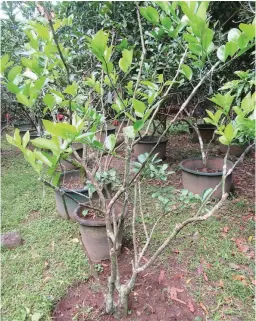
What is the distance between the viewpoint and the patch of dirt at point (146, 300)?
1.46m

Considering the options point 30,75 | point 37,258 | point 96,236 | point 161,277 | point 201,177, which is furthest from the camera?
point 201,177

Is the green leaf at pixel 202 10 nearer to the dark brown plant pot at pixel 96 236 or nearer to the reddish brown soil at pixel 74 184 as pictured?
the dark brown plant pot at pixel 96 236

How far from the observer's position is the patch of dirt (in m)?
1.46

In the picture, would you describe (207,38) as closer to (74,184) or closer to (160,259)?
(160,259)

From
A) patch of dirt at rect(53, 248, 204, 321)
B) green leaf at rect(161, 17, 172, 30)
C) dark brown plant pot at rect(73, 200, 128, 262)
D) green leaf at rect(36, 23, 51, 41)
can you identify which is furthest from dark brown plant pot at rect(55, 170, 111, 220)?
green leaf at rect(161, 17, 172, 30)

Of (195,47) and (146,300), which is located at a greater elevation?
(195,47)

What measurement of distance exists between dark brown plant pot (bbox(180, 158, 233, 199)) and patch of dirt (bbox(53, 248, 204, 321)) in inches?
45.9

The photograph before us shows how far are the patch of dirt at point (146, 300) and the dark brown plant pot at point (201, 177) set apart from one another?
116 centimetres

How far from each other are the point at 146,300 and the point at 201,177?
1531 mm

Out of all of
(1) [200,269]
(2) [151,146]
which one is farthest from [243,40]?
(2) [151,146]

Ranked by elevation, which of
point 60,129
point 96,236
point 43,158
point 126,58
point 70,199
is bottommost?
point 70,199

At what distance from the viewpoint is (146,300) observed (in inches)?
60.6

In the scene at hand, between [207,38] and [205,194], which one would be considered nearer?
[207,38]

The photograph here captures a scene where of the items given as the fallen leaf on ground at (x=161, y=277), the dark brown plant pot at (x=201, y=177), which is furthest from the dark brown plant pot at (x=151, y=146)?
the fallen leaf on ground at (x=161, y=277)
